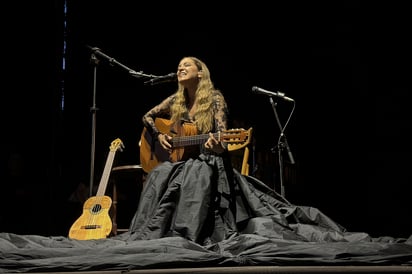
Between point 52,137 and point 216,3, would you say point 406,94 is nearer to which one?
point 216,3

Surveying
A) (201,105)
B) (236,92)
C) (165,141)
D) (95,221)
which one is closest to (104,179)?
(95,221)

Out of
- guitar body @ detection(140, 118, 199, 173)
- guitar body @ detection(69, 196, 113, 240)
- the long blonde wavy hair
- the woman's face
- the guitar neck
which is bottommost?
guitar body @ detection(69, 196, 113, 240)

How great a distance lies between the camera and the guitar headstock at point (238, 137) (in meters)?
2.92

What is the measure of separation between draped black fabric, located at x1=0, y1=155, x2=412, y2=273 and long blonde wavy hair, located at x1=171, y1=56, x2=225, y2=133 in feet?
0.97

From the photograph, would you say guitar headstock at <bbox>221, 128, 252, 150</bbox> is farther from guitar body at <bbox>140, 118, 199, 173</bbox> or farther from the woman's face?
the woman's face

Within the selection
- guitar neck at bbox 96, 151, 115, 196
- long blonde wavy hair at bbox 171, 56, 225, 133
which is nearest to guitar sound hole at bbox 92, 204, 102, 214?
guitar neck at bbox 96, 151, 115, 196

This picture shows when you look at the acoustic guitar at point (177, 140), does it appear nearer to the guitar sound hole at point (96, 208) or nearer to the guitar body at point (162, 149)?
the guitar body at point (162, 149)

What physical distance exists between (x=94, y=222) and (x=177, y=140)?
77cm

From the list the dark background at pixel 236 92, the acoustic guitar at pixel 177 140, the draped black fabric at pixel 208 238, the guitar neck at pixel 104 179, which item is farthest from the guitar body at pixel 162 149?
the dark background at pixel 236 92

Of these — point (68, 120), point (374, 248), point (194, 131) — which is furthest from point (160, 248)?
point (68, 120)

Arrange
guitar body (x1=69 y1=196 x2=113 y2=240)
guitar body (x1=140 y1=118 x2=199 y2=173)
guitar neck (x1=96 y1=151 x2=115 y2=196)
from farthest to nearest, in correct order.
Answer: guitar neck (x1=96 y1=151 x2=115 y2=196), guitar body (x1=140 y1=118 x2=199 y2=173), guitar body (x1=69 y1=196 x2=113 y2=240)

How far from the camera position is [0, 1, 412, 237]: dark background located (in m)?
4.35

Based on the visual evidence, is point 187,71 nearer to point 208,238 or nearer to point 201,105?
point 201,105

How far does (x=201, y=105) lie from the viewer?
3.35 metres
